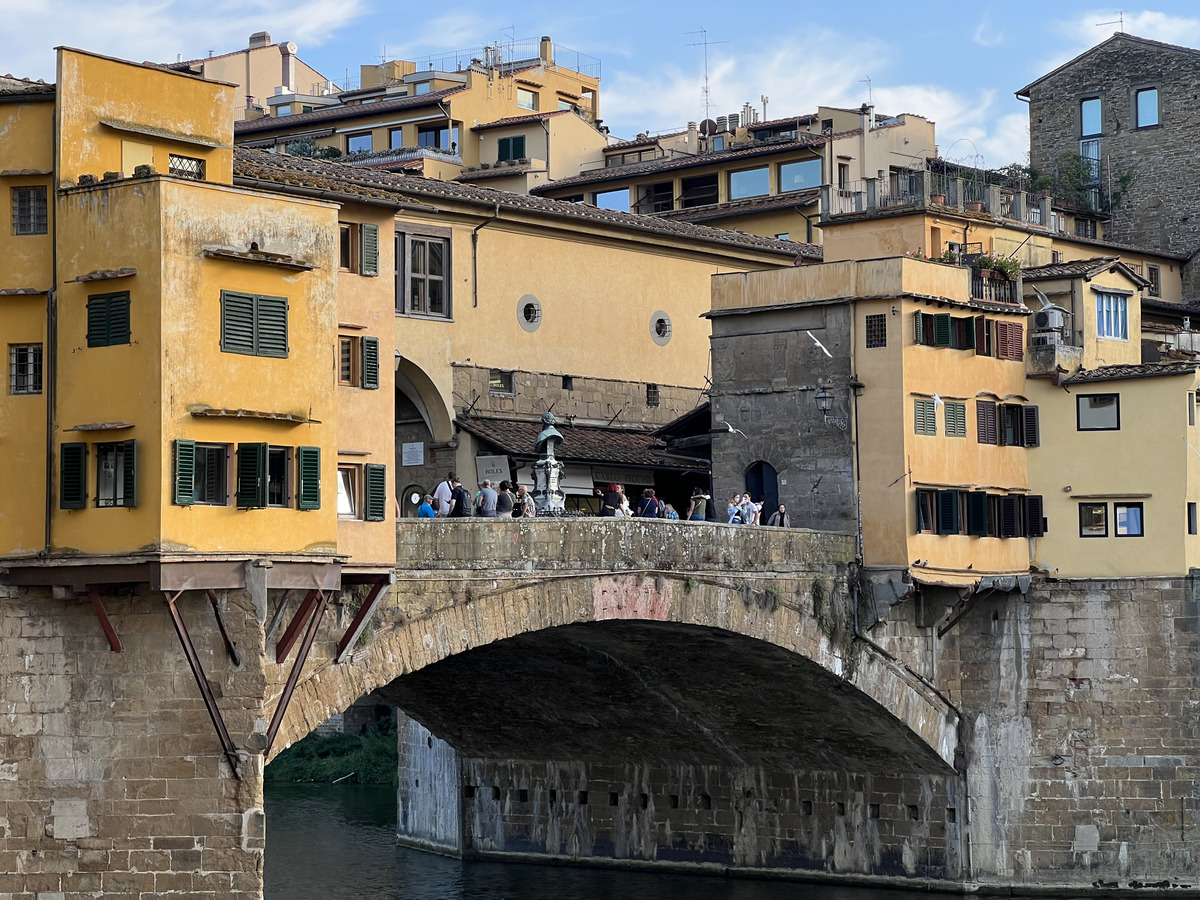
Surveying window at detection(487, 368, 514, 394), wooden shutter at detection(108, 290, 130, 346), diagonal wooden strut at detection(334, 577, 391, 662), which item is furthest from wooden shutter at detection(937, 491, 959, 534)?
wooden shutter at detection(108, 290, 130, 346)

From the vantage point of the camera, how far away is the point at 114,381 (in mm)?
29094

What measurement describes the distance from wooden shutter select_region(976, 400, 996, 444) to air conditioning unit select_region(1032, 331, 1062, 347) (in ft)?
6.11

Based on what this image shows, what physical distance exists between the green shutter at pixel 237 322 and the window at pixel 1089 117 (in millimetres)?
45546

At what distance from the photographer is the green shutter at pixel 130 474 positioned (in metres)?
28.7

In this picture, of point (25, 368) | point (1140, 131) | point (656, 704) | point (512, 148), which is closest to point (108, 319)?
point (25, 368)

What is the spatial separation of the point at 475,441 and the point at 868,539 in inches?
329

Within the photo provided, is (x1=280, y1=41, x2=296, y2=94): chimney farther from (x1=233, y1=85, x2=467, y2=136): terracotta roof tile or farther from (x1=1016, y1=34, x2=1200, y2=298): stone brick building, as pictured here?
(x1=1016, y1=34, x2=1200, y2=298): stone brick building

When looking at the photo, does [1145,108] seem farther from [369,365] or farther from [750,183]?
[369,365]

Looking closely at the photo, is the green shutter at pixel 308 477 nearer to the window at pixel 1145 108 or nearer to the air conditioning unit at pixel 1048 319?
the air conditioning unit at pixel 1048 319

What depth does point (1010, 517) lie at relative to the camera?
47031mm

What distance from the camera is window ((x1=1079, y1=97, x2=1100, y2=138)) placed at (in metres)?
69.9

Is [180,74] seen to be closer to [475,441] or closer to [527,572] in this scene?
[527,572]

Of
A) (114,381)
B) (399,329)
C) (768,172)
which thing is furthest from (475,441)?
(768,172)

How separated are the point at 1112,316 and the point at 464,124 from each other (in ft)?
101
